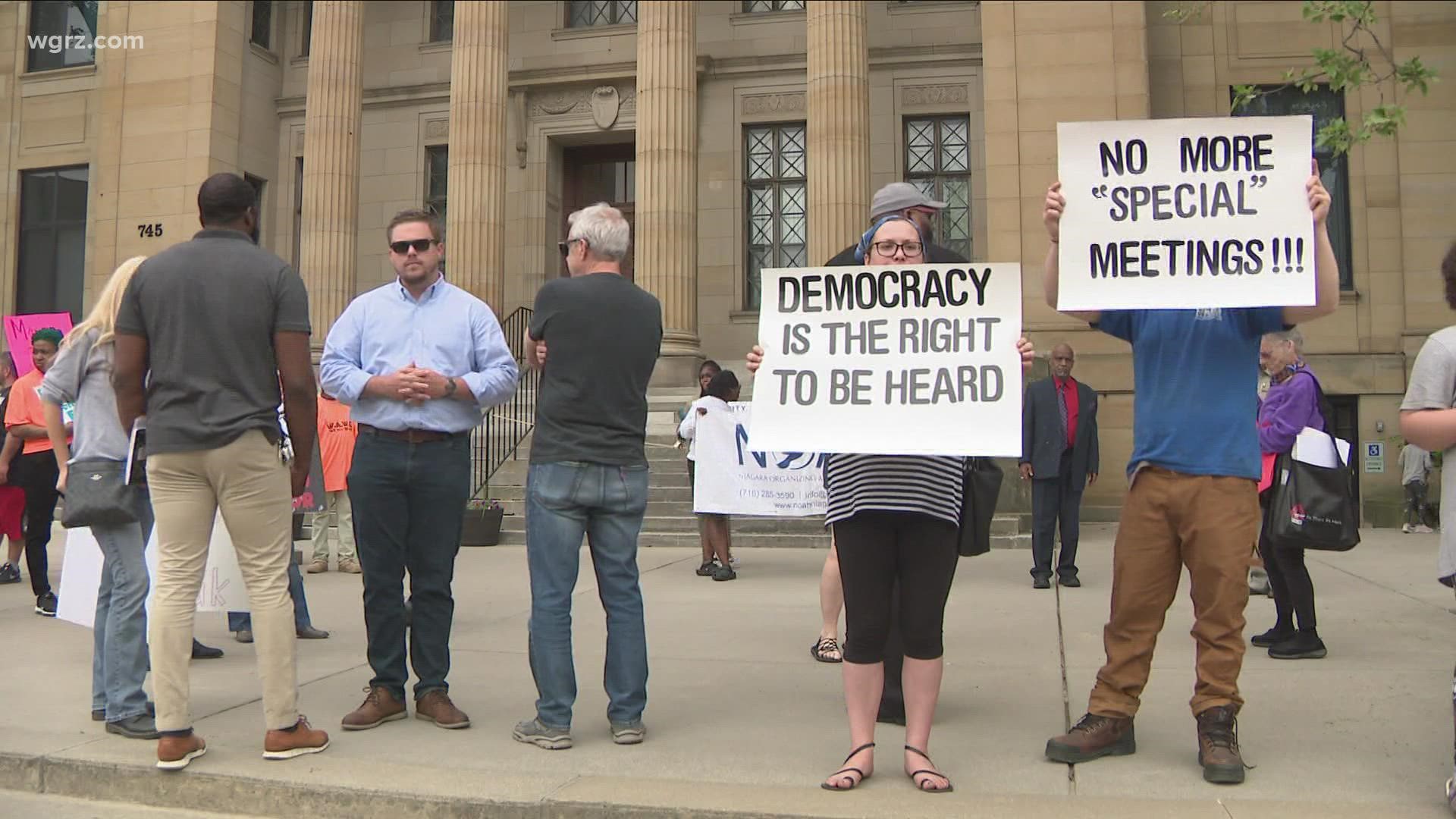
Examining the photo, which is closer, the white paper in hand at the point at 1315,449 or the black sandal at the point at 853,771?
the black sandal at the point at 853,771

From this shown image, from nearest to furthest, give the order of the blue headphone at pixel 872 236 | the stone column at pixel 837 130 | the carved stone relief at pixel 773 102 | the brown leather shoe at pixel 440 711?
the blue headphone at pixel 872 236 → the brown leather shoe at pixel 440 711 → the stone column at pixel 837 130 → the carved stone relief at pixel 773 102

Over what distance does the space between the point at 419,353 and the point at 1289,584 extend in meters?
5.09

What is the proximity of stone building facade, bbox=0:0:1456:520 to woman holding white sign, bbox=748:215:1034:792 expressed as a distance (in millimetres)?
13483

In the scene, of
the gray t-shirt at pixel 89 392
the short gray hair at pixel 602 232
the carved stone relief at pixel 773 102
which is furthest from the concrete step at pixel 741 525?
the carved stone relief at pixel 773 102

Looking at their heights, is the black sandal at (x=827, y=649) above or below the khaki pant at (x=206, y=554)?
below

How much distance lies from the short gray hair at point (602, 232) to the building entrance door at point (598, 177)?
1848cm

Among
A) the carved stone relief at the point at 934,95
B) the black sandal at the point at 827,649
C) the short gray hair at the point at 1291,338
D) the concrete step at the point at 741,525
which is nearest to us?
the black sandal at the point at 827,649

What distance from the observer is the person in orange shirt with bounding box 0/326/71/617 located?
29.8 feet

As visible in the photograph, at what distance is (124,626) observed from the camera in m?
5.38

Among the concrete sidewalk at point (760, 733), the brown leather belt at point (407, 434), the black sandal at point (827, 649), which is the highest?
the brown leather belt at point (407, 434)

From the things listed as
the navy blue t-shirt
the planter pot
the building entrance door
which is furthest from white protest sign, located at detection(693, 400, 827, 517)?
the building entrance door

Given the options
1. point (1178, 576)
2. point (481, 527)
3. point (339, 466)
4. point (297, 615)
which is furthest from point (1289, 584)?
point (481, 527)

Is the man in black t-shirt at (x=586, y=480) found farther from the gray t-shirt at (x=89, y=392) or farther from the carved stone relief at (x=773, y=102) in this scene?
the carved stone relief at (x=773, y=102)

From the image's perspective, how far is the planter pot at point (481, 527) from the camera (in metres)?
13.7
